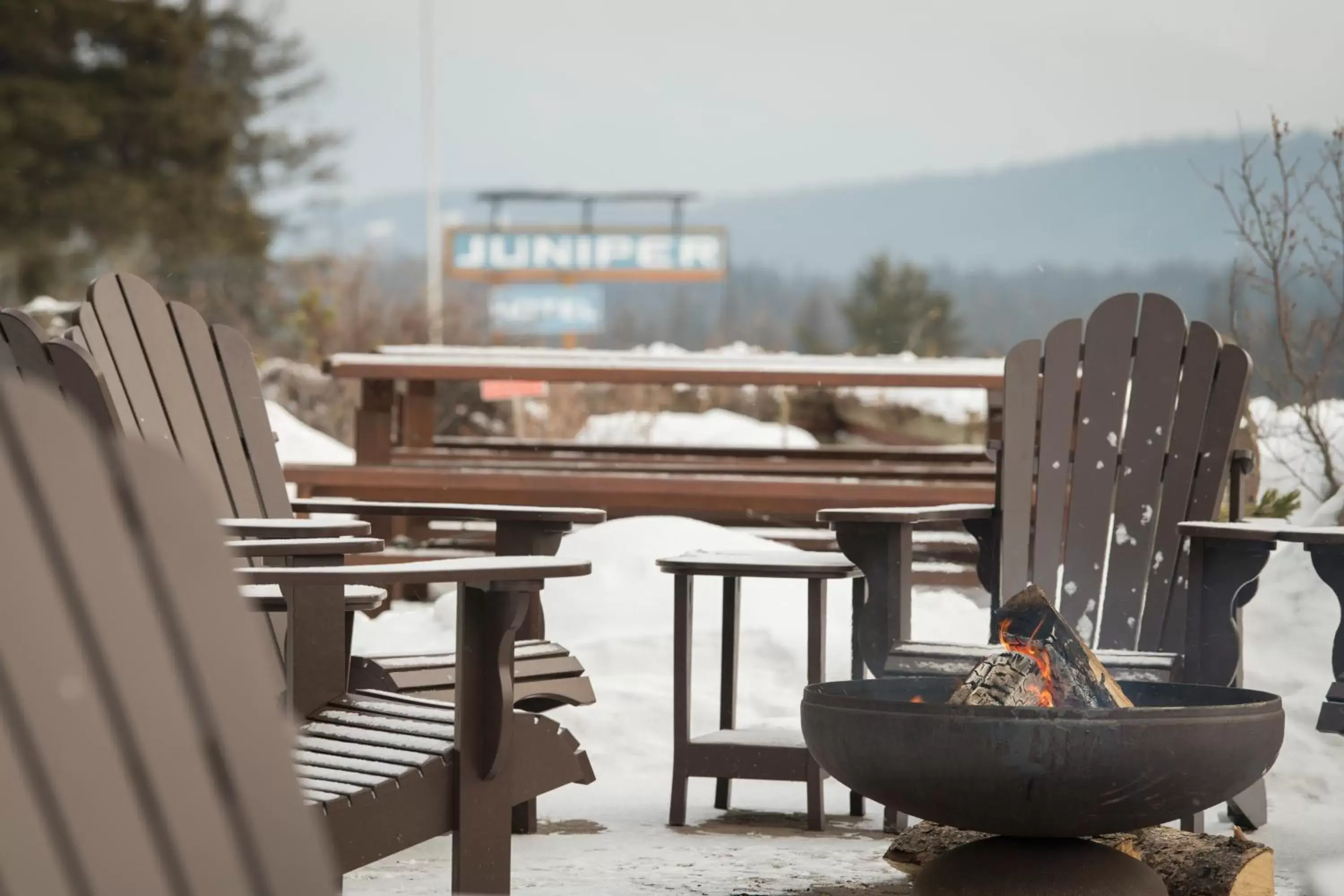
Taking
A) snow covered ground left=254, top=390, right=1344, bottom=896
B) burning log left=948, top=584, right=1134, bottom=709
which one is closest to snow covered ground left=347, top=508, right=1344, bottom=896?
snow covered ground left=254, top=390, right=1344, bottom=896

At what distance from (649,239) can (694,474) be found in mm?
15002

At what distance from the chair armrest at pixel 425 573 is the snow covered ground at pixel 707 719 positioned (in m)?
0.83

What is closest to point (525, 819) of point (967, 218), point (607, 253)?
point (607, 253)

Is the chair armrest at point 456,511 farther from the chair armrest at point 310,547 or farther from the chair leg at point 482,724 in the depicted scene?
the chair leg at point 482,724

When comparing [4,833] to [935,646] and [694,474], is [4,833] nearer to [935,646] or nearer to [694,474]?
[935,646]

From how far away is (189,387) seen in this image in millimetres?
3168

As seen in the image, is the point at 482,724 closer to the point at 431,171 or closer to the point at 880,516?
the point at 880,516

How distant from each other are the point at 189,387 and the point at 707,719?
5.03 ft

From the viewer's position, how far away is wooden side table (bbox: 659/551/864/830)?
10.4ft

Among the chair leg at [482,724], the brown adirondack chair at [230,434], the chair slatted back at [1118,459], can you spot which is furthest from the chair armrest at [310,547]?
the chair slatted back at [1118,459]

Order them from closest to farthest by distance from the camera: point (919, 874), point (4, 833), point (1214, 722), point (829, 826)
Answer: point (4, 833)
point (1214, 722)
point (919, 874)
point (829, 826)

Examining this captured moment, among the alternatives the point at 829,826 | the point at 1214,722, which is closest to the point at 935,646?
the point at 829,826

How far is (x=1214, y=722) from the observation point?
2090mm

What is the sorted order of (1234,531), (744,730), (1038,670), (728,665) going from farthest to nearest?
(728,665) < (744,730) < (1234,531) < (1038,670)
